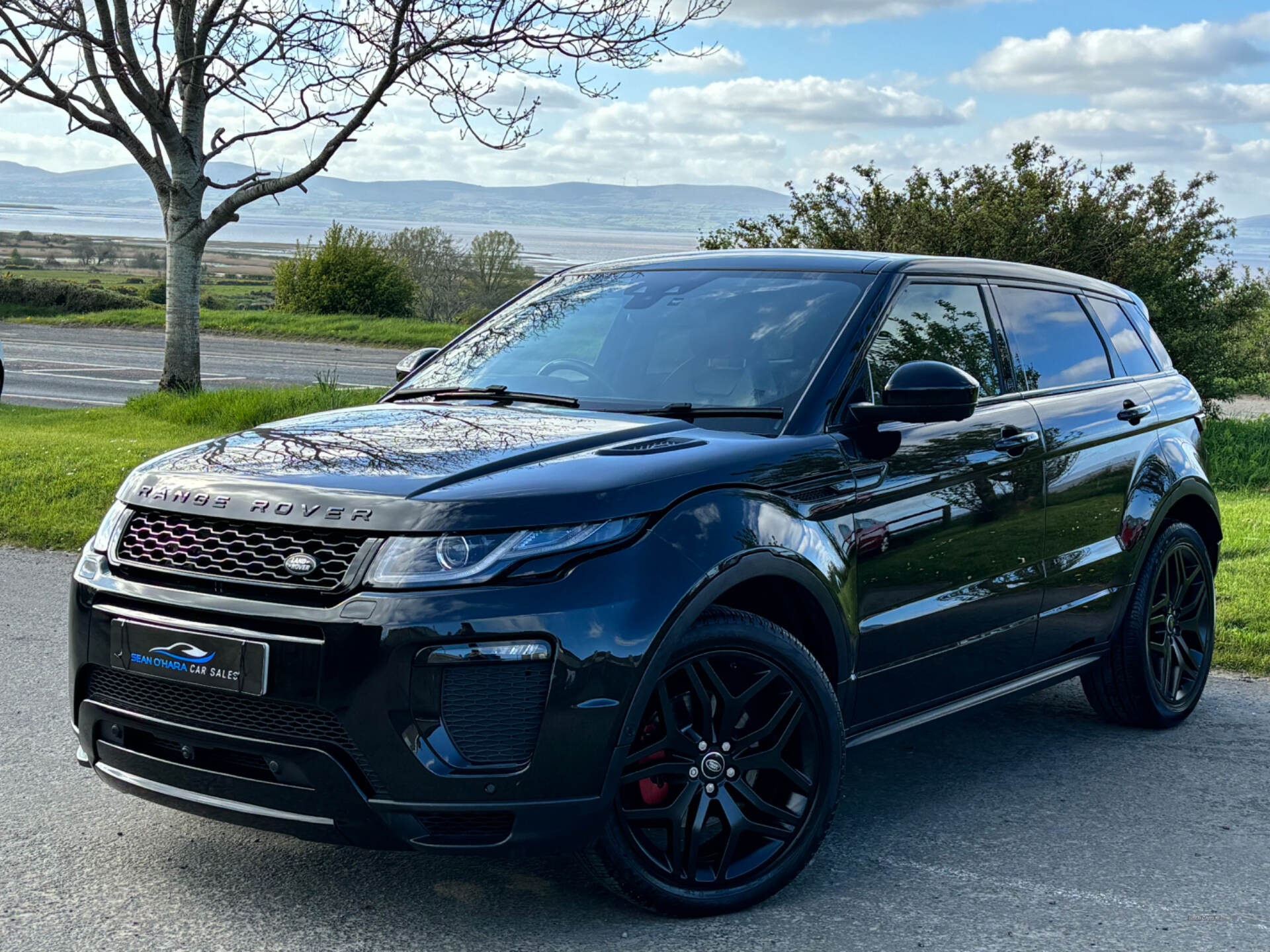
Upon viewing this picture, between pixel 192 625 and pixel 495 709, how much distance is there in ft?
2.45

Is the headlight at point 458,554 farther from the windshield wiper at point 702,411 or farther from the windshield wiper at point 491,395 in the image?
the windshield wiper at point 491,395

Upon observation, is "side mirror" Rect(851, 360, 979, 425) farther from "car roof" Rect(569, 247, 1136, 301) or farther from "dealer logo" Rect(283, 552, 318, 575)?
"dealer logo" Rect(283, 552, 318, 575)

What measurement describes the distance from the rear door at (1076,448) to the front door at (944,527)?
0.42 ft

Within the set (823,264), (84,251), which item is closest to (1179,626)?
(823,264)

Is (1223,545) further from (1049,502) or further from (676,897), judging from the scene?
(676,897)

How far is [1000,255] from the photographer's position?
48.8ft

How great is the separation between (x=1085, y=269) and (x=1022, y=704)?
10572mm

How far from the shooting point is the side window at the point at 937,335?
14.6ft

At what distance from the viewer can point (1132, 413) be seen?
5492 mm

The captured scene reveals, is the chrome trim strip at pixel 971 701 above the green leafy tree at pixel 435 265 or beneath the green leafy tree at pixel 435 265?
beneath

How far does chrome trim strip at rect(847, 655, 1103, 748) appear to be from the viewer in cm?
421

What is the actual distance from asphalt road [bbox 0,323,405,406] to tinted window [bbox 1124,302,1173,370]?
1528 cm

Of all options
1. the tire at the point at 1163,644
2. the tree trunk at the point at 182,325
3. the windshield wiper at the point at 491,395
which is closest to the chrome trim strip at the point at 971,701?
the tire at the point at 1163,644

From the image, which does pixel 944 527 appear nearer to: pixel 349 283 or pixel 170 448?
pixel 170 448
